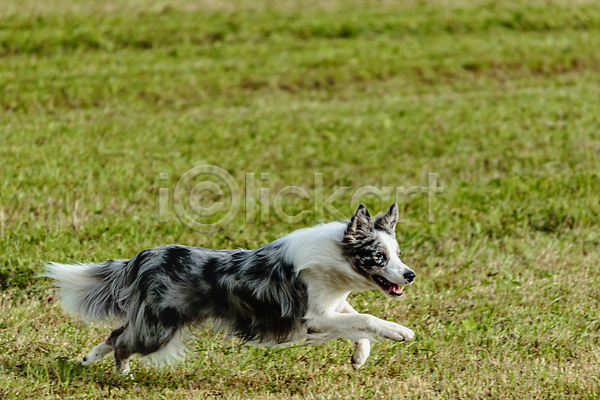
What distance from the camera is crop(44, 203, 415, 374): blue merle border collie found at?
4777 millimetres

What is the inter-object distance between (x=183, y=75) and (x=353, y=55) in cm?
456

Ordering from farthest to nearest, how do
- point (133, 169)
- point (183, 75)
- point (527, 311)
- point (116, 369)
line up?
point (183, 75), point (133, 169), point (527, 311), point (116, 369)

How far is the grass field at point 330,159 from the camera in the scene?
532 cm

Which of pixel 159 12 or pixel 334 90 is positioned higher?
pixel 159 12

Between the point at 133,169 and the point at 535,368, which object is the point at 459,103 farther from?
the point at 535,368

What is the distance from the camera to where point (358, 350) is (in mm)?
Answer: 5172

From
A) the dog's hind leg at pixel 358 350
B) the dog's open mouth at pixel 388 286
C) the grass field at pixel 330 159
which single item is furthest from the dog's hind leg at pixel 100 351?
the dog's open mouth at pixel 388 286

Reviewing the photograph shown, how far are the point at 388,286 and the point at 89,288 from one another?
2325 millimetres

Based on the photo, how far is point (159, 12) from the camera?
19.4m

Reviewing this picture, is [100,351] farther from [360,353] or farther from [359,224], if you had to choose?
[359,224]

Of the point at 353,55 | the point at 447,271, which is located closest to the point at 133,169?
the point at 447,271

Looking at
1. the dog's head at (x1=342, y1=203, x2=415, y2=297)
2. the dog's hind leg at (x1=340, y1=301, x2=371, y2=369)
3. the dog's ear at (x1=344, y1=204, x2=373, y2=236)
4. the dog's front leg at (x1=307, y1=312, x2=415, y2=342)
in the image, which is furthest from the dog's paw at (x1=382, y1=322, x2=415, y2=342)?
the dog's ear at (x1=344, y1=204, x2=373, y2=236)

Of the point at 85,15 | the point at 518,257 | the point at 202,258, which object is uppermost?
the point at 85,15

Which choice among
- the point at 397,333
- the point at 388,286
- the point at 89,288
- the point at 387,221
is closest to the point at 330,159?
the point at 387,221
